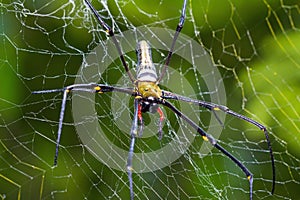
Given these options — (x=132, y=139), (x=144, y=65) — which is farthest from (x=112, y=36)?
(x=132, y=139)

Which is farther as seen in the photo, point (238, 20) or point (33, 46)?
point (238, 20)

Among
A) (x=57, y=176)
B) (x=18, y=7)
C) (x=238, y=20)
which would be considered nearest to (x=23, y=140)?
(x=57, y=176)

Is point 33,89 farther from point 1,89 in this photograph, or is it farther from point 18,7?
point 18,7

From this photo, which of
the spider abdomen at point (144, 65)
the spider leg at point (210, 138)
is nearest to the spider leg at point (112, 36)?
the spider abdomen at point (144, 65)

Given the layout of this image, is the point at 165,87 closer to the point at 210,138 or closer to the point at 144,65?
the point at 144,65

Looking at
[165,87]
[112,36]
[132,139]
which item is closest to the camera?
[132,139]

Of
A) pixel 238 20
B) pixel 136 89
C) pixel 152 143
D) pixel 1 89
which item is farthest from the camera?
pixel 238 20

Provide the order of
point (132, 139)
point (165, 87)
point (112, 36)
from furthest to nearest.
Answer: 1. point (165, 87)
2. point (112, 36)
3. point (132, 139)

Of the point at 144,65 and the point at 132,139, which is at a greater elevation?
the point at 144,65

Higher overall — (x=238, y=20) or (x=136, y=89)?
(x=238, y=20)
